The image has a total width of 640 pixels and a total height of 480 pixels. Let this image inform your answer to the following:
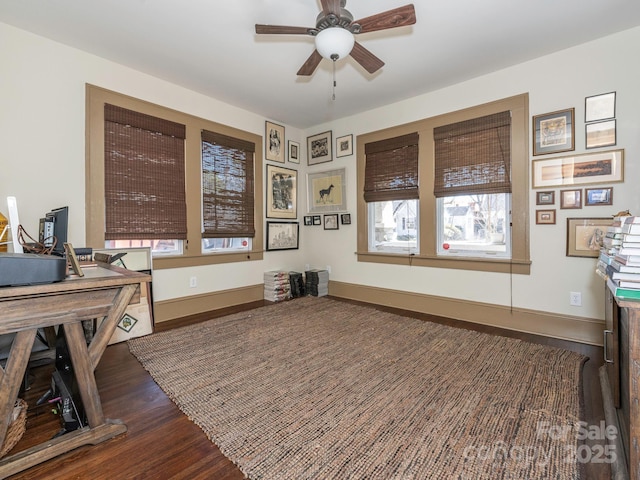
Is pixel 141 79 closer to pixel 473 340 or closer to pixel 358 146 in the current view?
pixel 358 146

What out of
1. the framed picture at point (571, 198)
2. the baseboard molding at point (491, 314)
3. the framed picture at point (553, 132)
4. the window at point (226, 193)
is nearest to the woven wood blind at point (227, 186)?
the window at point (226, 193)

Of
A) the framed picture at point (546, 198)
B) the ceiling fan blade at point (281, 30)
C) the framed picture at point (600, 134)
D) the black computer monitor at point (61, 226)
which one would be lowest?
the black computer monitor at point (61, 226)

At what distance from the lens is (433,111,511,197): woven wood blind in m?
3.08

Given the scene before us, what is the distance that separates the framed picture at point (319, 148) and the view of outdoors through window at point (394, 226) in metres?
1.10

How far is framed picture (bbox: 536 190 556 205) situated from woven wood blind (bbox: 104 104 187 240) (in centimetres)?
379

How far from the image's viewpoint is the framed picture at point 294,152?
4.72 meters

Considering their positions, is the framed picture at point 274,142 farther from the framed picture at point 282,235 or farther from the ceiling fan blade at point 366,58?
the ceiling fan blade at point 366,58

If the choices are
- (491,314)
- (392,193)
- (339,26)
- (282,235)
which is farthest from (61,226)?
(491,314)

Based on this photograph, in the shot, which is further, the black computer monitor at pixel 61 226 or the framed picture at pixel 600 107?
the framed picture at pixel 600 107

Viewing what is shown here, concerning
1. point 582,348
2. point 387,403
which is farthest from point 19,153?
point 582,348

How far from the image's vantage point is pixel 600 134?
258 cm

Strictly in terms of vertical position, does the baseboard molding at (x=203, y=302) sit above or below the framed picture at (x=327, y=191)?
below

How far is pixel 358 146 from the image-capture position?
4.24 meters

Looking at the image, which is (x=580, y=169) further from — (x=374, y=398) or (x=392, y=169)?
(x=374, y=398)
